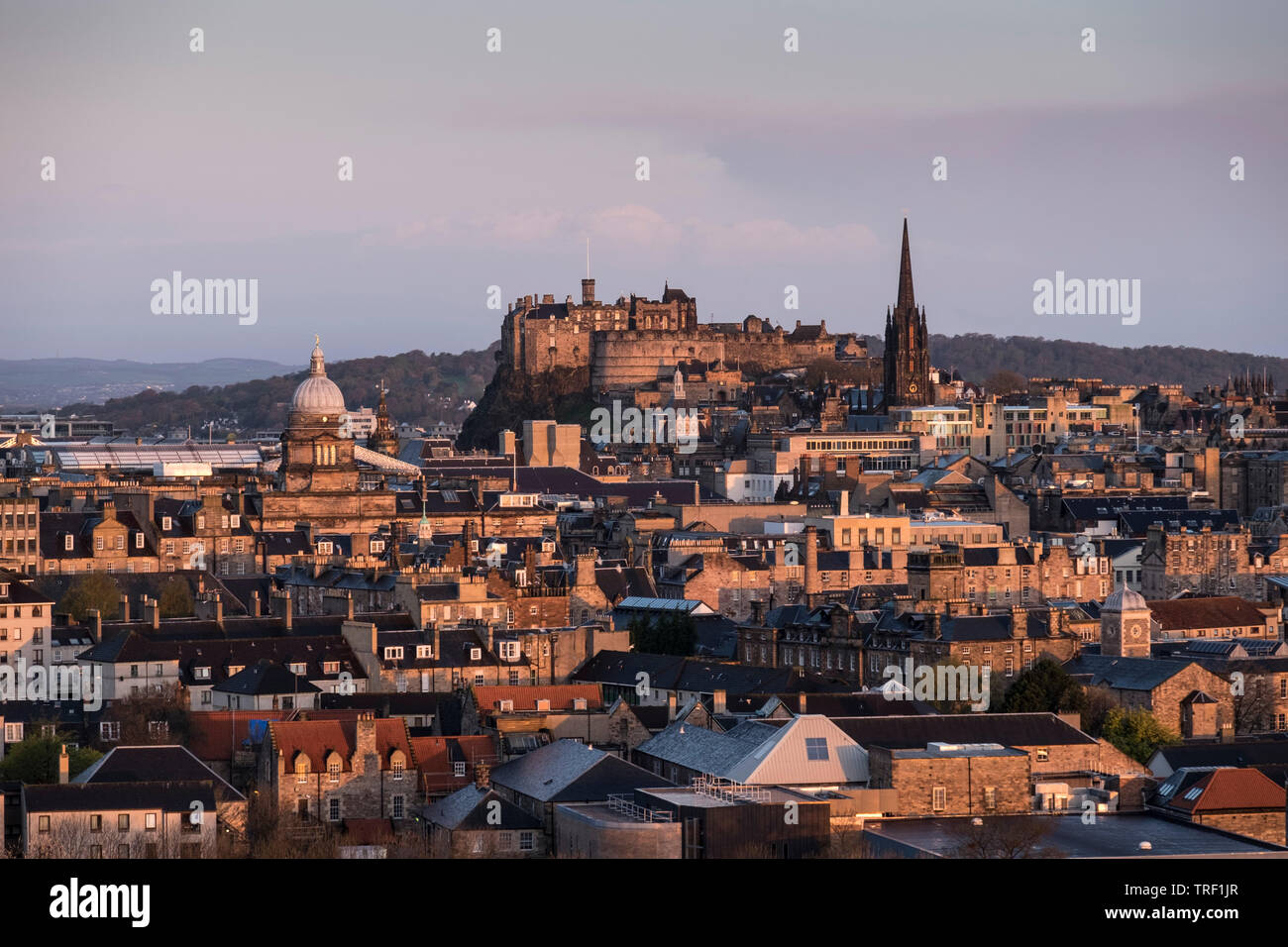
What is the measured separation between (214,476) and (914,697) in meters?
61.8

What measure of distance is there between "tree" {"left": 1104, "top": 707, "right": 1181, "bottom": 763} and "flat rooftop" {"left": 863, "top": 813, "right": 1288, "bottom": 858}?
7.68 metres

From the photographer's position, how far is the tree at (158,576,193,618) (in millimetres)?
64938

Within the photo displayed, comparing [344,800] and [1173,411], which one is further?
[1173,411]

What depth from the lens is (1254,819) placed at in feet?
129

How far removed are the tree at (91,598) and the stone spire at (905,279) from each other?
274 feet

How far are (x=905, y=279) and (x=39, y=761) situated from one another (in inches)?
4362

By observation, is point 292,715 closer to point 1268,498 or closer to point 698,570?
point 698,570

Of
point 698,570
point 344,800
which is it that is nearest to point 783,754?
point 344,800

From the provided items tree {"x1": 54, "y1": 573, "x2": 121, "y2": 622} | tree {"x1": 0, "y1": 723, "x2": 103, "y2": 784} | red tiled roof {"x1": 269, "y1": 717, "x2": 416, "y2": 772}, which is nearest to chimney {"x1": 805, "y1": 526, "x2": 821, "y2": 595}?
tree {"x1": 54, "y1": 573, "x2": 121, "y2": 622}

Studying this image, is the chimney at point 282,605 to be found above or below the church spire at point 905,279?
below

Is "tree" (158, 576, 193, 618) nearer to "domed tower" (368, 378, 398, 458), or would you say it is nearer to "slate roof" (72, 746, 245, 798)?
"slate roof" (72, 746, 245, 798)

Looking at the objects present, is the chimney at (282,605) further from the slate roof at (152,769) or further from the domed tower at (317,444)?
the domed tower at (317,444)

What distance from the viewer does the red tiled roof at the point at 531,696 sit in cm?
4794

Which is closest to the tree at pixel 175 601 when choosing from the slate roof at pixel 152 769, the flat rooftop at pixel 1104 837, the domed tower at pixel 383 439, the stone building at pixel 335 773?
the stone building at pixel 335 773
